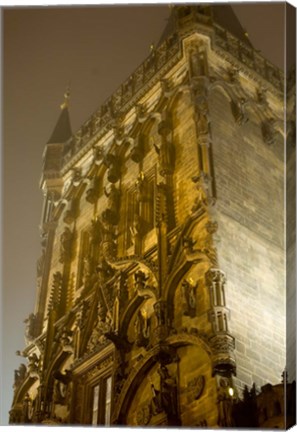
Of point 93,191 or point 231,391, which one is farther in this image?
point 93,191

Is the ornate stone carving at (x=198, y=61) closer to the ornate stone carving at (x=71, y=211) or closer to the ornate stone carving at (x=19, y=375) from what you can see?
the ornate stone carving at (x=71, y=211)

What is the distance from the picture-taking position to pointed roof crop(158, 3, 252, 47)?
13523 mm

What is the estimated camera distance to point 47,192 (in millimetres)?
16047

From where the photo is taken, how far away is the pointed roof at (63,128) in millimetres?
14828

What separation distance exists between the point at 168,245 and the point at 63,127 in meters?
4.23

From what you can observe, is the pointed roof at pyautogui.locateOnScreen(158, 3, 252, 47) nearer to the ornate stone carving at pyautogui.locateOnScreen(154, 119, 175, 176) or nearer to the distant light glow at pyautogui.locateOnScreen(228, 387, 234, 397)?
the ornate stone carving at pyautogui.locateOnScreen(154, 119, 175, 176)

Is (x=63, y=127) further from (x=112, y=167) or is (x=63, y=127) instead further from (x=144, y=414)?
(x=144, y=414)

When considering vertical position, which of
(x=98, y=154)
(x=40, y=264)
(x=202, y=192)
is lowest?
(x=40, y=264)

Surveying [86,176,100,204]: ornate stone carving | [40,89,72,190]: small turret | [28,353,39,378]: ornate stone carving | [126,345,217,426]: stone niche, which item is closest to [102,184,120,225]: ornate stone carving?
[86,176,100,204]: ornate stone carving

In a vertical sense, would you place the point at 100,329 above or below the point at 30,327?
below

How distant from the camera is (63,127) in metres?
16.2

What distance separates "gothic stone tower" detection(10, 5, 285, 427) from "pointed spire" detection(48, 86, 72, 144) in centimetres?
11

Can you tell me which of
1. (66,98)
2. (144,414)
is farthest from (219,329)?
(66,98)

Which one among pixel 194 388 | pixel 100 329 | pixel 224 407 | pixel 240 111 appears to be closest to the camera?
pixel 224 407
